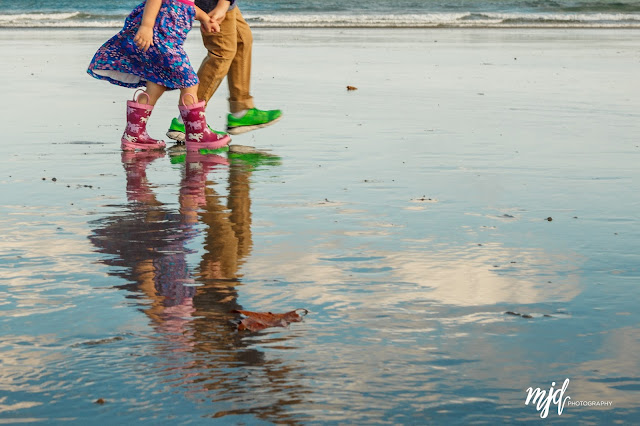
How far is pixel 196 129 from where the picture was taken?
7129mm

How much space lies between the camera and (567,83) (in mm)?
11977

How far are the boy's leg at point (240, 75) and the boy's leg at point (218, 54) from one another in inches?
7.5

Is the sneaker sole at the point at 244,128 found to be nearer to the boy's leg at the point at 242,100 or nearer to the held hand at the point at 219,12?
the boy's leg at the point at 242,100

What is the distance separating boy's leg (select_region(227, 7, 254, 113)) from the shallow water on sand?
31 cm

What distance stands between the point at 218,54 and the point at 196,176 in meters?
1.73

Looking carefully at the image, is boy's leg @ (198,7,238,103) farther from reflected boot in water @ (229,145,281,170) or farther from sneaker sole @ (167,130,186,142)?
reflected boot in water @ (229,145,281,170)

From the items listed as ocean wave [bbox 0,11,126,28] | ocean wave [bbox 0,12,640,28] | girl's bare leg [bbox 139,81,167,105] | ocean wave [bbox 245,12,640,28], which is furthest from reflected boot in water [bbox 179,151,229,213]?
ocean wave [bbox 0,11,126,28]

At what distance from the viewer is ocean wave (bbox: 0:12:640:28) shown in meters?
33.2

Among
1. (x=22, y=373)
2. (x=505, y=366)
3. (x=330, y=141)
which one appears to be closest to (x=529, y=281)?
(x=505, y=366)

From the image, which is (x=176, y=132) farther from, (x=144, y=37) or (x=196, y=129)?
(x=144, y=37)

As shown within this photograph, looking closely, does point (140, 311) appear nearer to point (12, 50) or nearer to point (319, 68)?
point (319, 68)

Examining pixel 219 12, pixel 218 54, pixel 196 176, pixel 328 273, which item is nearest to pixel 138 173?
pixel 196 176

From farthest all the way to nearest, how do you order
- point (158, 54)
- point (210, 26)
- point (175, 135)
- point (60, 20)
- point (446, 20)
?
point (446, 20) < point (60, 20) < point (175, 135) < point (210, 26) < point (158, 54)

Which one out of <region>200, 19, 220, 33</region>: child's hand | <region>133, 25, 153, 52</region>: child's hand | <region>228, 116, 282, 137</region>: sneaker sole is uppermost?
<region>200, 19, 220, 33</region>: child's hand
